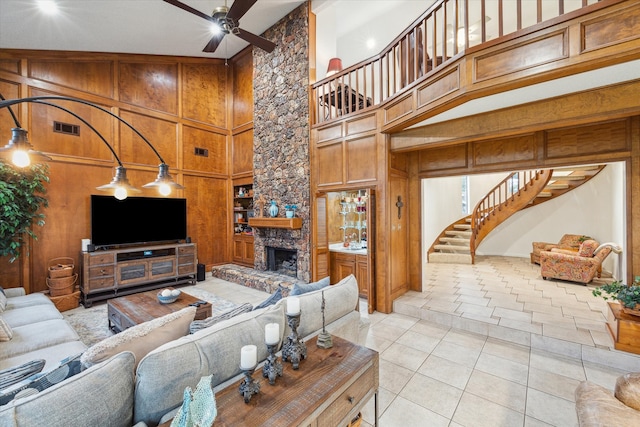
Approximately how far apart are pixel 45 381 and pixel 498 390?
3083 mm

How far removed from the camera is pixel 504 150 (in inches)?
142

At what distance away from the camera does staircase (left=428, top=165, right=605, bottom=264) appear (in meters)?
6.15

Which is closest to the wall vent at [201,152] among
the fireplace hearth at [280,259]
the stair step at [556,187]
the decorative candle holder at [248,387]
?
the fireplace hearth at [280,259]

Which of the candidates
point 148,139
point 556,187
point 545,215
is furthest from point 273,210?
point 545,215

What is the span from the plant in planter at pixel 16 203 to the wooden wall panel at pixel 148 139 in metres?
1.50

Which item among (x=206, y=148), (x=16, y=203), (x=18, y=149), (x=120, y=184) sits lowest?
(x=16, y=203)

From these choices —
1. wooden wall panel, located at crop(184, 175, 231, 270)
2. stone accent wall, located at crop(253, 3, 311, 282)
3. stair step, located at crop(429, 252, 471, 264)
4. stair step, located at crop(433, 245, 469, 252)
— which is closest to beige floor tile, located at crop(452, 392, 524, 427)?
stone accent wall, located at crop(253, 3, 311, 282)

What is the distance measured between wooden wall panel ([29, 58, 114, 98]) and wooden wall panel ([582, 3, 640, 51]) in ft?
23.2

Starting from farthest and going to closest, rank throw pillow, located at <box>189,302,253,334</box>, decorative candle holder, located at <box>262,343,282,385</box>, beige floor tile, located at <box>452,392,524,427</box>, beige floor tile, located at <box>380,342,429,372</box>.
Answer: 1. beige floor tile, located at <box>380,342,429,372</box>
2. beige floor tile, located at <box>452,392,524,427</box>
3. throw pillow, located at <box>189,302,253,334</box>
4. decorative candle holder, located at <box>262,343,282,385</box>

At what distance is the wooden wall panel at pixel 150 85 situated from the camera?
5.45 metres

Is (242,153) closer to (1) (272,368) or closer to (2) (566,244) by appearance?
(1) (272,368)

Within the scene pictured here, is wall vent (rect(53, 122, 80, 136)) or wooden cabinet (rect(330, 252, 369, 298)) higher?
wall vent (rect(53, 122, 80, 136))

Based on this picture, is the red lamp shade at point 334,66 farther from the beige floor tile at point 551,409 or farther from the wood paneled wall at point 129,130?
the beige floor tile at point 551,409

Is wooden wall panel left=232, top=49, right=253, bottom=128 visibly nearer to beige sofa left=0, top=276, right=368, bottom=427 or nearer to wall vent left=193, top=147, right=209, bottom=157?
wall vent left=193, top=147, right=209, bottom=157
